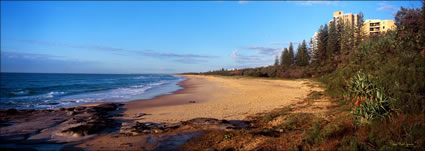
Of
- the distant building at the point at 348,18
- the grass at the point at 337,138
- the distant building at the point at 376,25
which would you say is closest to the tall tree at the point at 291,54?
the distant building at the point at 348,18

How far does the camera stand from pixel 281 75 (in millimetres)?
50156

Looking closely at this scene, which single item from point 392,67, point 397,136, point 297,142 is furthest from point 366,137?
point 392,67

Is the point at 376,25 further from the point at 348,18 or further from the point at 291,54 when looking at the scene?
A: the point at 291,54

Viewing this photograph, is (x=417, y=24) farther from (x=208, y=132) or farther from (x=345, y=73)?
(x=208, y=132)

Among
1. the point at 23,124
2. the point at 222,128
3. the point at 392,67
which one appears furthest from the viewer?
the point at 23,124

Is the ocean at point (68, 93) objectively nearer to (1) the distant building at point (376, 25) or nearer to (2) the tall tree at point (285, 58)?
(1) the distant building at point (376, 25)

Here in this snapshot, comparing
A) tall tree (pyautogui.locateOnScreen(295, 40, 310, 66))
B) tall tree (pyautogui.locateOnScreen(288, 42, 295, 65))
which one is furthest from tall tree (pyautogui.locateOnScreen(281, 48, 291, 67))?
tall tree (pyautogui.locateOnScreen(295, 40, 310, 66))

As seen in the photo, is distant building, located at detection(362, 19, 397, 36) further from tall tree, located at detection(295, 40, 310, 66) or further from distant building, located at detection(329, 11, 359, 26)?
tall tree, located at detection(295, 40, 310, 66)

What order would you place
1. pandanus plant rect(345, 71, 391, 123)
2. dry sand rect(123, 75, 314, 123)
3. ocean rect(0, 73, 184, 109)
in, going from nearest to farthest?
pandanus plant rect(345, 71, 391, 123) → dry sand rect(123, 75, 314, 123) → ocean rect(0, 73, 184, 109)

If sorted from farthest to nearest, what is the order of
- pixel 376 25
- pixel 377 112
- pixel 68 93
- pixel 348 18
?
pixel 348 18, pixel 376 25, pixel 68 93, pixel 377 112

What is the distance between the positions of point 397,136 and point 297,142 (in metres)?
1.92

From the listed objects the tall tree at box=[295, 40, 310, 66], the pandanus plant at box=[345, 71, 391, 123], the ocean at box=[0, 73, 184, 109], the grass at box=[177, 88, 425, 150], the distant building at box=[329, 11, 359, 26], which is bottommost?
the ocean at box=[0, 73, 184, 109]

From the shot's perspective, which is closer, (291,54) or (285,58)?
(291,54)

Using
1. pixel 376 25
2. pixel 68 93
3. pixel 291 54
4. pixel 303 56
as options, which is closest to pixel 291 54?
pixel 291 54
